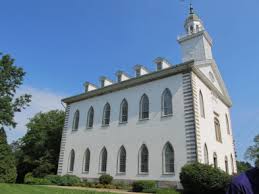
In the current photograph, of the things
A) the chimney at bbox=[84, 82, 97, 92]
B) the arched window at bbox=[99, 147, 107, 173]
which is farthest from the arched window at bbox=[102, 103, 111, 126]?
the chimney at bbox=[84, 82, 97, 92]

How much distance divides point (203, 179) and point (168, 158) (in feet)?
15.2

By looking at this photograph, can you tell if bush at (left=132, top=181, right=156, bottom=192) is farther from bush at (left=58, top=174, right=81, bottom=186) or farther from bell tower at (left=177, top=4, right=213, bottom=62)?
bell tower at (left=177, top=4, right=213, bottom=62)

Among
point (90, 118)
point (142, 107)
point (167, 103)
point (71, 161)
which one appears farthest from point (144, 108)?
point (71, 161)

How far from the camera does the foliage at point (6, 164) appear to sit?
2481 centimetres

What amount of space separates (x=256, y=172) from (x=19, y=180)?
38309 millimetres

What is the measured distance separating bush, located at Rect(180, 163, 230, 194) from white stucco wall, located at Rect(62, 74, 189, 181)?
2708mm

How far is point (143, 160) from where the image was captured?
2064cm

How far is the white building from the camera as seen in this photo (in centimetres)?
1903

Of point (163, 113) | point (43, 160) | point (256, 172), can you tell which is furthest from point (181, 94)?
point (43, 160)

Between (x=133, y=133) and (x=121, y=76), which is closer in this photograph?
(x=133, y=133)

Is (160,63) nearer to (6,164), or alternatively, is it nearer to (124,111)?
(124,111)

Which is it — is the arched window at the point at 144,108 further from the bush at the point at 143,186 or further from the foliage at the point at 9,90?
the foliage at the point at 9,90

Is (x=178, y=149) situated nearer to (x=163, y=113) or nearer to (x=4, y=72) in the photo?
(x=163, y=113)

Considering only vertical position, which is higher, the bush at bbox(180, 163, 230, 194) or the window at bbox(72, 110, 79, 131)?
the window at bbox(72, 110, 79, 131)
